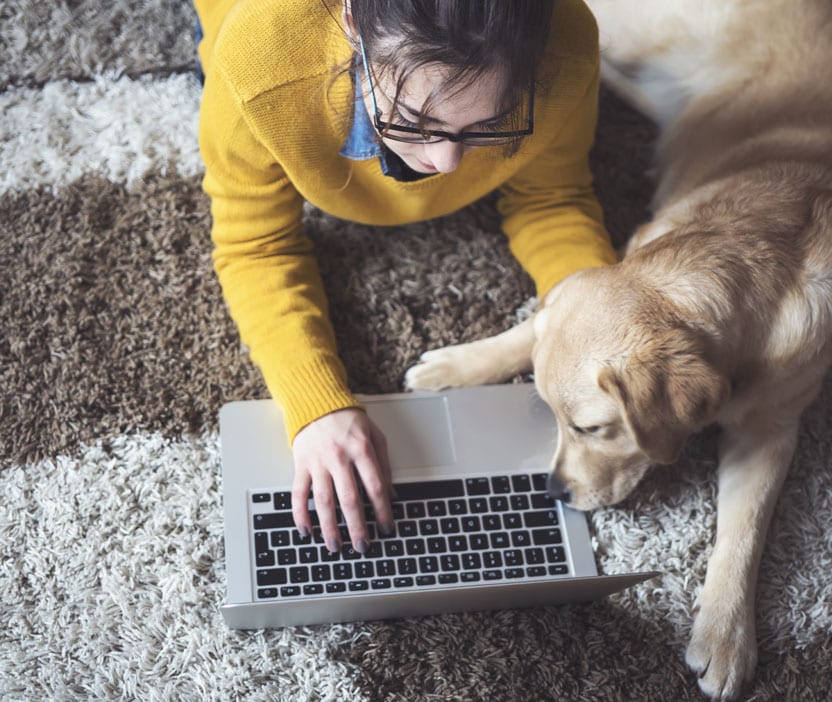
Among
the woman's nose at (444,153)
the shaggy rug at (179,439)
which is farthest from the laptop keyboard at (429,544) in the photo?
the woman's nose at (444,153)

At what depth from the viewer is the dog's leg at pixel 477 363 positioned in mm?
1597

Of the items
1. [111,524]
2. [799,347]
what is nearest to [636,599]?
[799,347]

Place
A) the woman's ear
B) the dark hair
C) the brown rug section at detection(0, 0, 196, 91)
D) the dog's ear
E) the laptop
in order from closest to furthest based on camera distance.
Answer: the dark hair < the woman's ear < the dog's ear < the laptop < the brown rug section at detection(0, 0, 196, 91)

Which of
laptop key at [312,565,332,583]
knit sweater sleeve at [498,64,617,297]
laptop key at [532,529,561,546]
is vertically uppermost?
knit sweater sleeve at [498,64,617,297]

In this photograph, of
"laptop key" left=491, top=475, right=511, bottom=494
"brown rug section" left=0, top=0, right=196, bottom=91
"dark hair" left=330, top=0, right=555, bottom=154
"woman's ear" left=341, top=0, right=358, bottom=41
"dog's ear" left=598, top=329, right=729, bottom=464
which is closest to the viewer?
"dark hair" left=330, top=0, right=555, bottom=154

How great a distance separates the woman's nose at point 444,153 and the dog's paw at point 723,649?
35.8 inches

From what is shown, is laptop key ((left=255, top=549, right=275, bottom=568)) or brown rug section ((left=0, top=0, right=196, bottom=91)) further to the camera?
brown rug section ((left=0, top=0, right=196, bottom=91))

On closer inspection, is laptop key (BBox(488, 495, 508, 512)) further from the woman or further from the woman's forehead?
the woman's forehead

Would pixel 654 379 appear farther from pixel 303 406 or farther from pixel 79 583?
pixel 79 583

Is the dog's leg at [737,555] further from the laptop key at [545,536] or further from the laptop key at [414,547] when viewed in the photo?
the laptop key at [414,547]

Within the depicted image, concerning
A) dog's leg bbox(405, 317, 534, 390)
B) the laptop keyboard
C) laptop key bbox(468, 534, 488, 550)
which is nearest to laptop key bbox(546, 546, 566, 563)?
the laptop keyboard

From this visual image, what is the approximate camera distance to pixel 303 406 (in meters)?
1.44

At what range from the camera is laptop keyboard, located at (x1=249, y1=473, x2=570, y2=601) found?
1360 mm

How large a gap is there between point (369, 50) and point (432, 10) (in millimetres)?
113
